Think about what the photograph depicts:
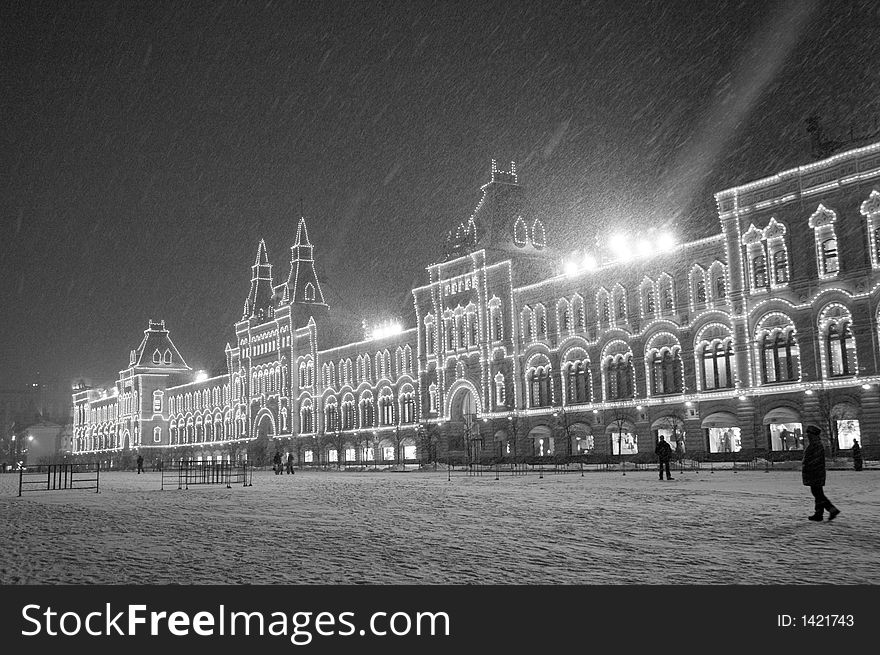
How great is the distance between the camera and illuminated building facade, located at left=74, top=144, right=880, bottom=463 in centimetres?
4106

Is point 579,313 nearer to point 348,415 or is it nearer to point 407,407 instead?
point 407,407

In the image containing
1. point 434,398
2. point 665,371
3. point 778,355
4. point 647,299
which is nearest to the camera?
point 778,355

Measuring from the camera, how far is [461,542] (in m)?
11.7

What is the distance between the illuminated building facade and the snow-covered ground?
825 inches

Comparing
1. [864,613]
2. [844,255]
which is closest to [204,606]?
[864,613]

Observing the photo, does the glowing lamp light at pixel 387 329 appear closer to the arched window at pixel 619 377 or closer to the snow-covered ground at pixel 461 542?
the arched window at pixel 619 377

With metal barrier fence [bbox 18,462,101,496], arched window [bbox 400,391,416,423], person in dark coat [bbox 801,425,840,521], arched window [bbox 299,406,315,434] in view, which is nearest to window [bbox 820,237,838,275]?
person in dark coat [bbox 801,425,840,521]

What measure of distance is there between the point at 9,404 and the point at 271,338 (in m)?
130

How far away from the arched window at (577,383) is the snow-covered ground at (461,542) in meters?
35.1

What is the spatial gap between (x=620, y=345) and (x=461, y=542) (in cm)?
4302

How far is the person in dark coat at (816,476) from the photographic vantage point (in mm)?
13586

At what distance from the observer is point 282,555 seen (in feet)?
34.8

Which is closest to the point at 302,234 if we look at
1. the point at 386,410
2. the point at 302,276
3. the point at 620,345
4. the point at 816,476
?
the point at 302,276

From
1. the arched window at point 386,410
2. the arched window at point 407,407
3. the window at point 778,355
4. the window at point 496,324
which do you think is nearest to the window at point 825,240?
the window at point 778,355
